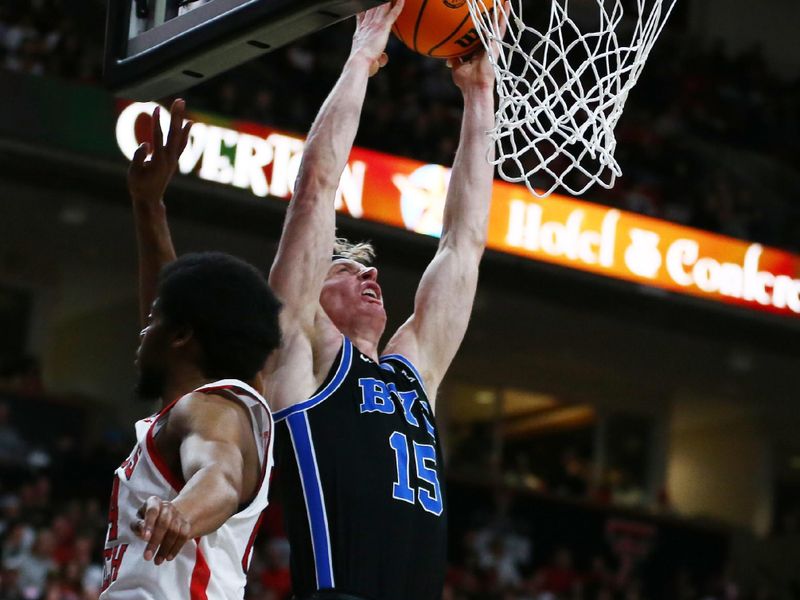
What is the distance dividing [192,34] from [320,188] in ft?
1.87

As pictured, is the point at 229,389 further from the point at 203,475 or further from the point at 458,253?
the point at 458,253

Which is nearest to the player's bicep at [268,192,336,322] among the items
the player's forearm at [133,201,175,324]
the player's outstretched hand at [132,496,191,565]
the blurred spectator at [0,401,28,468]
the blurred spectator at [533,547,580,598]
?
the player's forearm at [133,201,175,324]

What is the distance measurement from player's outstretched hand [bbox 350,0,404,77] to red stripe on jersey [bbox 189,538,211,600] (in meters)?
1.76

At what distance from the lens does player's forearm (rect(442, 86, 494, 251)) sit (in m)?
3.96

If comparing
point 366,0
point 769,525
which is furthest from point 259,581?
point 769,525

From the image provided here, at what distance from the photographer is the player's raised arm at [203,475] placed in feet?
6.63

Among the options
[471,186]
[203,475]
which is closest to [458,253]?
[471,186]

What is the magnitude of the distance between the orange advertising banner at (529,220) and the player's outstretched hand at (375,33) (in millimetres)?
6514

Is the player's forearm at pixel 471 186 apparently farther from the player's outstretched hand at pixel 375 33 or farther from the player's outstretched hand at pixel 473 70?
the player's outstretched hand at pixel 375 33

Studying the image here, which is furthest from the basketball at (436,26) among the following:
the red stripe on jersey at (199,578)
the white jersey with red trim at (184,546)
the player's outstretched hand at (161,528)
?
the player's outstretched hand at (161,528)

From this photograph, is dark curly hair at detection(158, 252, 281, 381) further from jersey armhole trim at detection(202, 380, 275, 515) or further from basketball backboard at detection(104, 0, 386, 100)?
basketball backboard at detection(104, 0, 386, 100)

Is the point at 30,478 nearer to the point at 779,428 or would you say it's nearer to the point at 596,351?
the point at 596,351

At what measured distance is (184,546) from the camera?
2350mm

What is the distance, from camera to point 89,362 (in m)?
15.6
